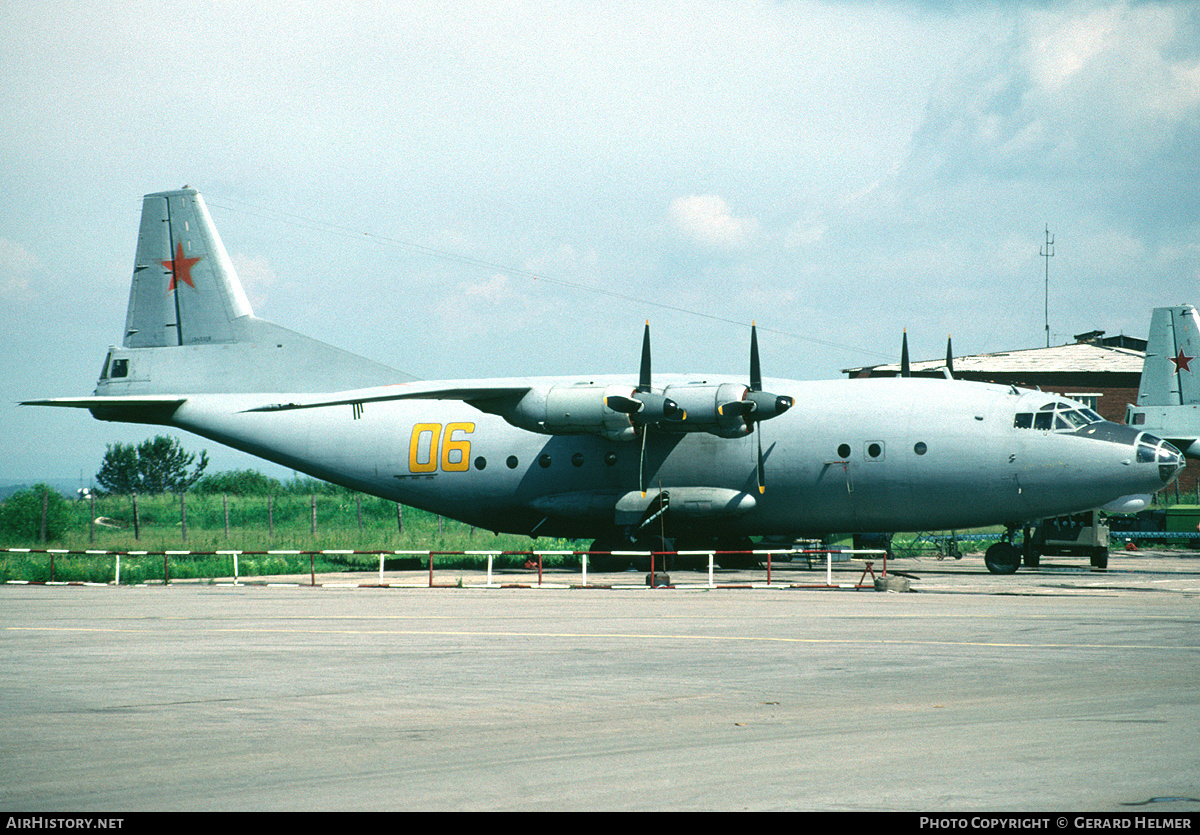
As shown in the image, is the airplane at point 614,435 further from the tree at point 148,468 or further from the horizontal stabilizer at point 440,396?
the tree at point 148,468

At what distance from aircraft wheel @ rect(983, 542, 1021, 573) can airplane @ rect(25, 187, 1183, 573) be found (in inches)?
3.1

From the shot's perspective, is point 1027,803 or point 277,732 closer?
point 1027,803

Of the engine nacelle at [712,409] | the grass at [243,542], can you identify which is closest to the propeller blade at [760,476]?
the engine nacelle at [712,409]

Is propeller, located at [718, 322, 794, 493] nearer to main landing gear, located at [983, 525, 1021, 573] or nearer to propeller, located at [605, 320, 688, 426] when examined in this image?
propeller, located at [605, 320, 688, 426]

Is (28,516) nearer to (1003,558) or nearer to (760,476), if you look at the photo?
(760,476)

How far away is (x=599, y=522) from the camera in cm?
2983

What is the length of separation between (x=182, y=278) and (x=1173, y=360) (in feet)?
118

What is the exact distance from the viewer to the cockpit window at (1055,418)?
84.5 feet

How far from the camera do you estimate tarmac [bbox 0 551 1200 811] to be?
683 cm

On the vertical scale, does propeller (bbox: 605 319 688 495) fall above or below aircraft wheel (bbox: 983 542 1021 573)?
above

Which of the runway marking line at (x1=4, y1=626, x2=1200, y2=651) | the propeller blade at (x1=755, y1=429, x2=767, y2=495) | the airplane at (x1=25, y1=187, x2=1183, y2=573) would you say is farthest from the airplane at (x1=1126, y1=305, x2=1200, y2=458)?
the runway marking line at (x1=4, y1=626, x2=1200, y2=651)
